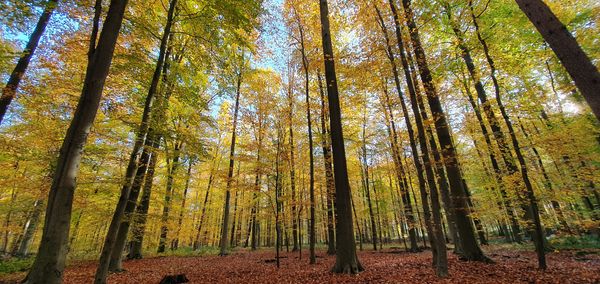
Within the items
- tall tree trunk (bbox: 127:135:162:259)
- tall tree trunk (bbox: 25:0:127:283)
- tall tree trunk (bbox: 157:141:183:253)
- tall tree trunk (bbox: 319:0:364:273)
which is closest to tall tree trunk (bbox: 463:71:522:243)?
tall tree trunk (bbox: 319:0:364:273)

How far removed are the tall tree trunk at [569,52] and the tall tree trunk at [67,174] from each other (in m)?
7.39

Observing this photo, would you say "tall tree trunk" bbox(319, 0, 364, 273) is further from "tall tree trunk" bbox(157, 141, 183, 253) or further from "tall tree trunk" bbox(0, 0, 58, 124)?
"tall tree trunk" bbox(0, 0, 58, 124)

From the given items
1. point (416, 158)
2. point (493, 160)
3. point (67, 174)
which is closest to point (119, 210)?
point (67, 174)

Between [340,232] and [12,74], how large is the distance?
1321 centimetres

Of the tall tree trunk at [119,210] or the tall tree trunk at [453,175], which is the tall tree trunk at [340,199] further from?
the tall tree trunk at [119,210]

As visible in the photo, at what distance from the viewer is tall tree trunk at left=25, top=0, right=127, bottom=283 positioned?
3.60 m

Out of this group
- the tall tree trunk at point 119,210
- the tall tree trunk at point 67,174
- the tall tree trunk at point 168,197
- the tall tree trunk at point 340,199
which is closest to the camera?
the tall tree trunk at point 67,174

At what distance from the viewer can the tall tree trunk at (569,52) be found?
3205mm

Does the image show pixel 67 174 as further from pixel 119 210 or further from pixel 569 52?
pixel 569 52

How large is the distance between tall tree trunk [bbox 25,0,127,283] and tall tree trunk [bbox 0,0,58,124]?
6.22 metres

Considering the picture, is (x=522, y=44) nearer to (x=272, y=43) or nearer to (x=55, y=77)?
(x=272, y=43)

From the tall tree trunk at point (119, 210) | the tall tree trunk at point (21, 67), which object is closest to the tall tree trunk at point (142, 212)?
the tall tree trunk at point (21, 67)

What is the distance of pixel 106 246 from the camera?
595cm

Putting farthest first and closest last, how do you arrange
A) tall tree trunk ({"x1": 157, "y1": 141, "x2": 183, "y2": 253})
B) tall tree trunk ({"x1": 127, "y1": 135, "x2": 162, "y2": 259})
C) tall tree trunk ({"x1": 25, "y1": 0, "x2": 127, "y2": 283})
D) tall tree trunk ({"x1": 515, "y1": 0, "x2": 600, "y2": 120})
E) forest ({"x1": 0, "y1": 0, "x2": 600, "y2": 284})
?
tall tree trunk ({"x1": 157, "y1": 141, "x2": 183, "y2": 253}) → tall tree trunk ({"x1": 127, "y1": 135, "x2": 162, "y2": 259}) → forest ({"x1": 0, "y1": 0, "x2": 600, "y2": 284}) → tall tree trunk ({"x1": 25, "y1": 0, "x2": 127, "y2": 283}) → tall tree trunk ({"x1": 515, "y1": 0, "x2": 600, "y2": 120})
